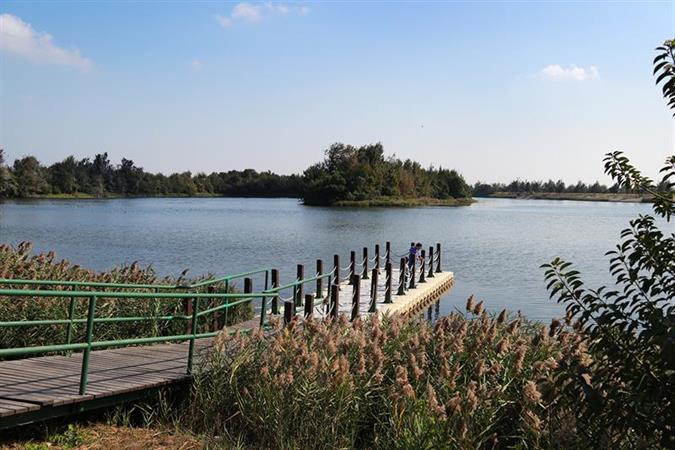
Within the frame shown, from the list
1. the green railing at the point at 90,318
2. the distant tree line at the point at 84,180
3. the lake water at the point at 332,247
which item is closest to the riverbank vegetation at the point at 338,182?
the distant tree line at the point at 84,180

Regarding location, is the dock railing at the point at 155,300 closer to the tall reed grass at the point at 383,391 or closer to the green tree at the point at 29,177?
the tall reed grass at the point at 383,391

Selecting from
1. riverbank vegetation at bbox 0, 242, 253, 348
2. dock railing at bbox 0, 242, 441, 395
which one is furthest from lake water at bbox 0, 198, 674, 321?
riverbank vegetation at bbox 0, 242, 253, 348

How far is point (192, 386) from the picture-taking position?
24.1ft

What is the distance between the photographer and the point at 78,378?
699 cm

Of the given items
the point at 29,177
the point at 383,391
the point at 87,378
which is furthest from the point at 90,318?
the point at 29,177

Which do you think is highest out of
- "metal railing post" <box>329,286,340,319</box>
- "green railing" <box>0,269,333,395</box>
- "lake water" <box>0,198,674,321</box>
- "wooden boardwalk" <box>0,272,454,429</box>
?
"green railing" <box>0,269,333,395</box>

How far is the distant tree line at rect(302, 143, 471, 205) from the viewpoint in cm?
11900

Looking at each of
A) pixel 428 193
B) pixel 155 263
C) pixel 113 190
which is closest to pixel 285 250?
pixel 155 263

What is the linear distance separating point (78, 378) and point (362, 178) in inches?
4417

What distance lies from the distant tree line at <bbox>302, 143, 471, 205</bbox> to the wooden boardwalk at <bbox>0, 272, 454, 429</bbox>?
10959cm

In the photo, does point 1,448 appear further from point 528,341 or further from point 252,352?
point 528,341

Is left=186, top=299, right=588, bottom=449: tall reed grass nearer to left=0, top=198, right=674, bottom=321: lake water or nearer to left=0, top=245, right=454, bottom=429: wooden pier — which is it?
left=0, top=245, right=454, bottom=429: wooden pier

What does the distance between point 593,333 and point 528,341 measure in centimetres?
368

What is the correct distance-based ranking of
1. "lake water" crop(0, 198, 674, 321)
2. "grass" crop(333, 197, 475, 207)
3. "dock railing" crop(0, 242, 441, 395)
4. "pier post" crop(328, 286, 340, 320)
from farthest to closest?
"grass" crop(333, 197, 475, 207), "lake water" crop(0, 198, 674, 321), "pier post" crop(328, 286, 340, 320), "dock railing" crop(0, 242, 441, 395)
